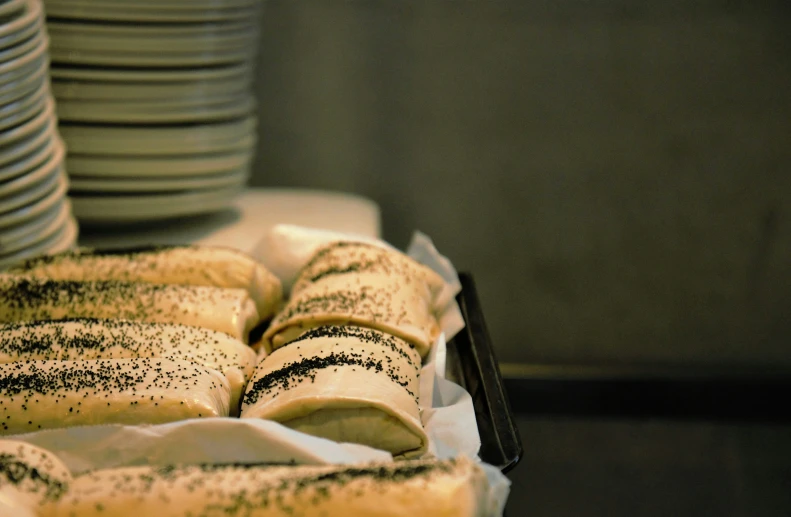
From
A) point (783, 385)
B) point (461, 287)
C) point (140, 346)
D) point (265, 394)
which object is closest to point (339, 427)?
point (265, 394)

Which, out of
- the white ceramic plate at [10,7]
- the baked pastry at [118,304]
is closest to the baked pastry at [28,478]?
the baked pastry at [118,304]

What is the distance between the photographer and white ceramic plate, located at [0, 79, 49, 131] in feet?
4.00

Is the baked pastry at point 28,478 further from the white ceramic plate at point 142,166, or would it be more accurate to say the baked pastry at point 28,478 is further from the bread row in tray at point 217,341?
the white ceramic plate at point 142,166

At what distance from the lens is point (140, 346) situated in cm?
110

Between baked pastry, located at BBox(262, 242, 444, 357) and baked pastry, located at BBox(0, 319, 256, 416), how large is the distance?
0.11 meters

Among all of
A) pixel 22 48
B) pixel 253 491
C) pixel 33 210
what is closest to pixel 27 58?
pixel 22 48

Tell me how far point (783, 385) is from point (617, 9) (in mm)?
1339

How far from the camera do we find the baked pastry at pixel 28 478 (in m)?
0.71

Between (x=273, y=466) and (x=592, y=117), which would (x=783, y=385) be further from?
(x=273, y=466)

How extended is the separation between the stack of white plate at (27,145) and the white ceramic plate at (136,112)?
239mm

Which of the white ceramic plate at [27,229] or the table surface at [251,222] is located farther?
the table surface at [251,222]

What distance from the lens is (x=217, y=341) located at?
1.14m

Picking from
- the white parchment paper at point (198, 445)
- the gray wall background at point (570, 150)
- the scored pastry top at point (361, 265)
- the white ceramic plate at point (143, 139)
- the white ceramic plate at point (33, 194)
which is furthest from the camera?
the gray wall background at point (570, 150)

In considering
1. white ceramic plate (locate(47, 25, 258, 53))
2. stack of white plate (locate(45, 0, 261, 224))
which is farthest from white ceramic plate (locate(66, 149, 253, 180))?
white ceramic plate (locate(47, 25, 258, 53))
